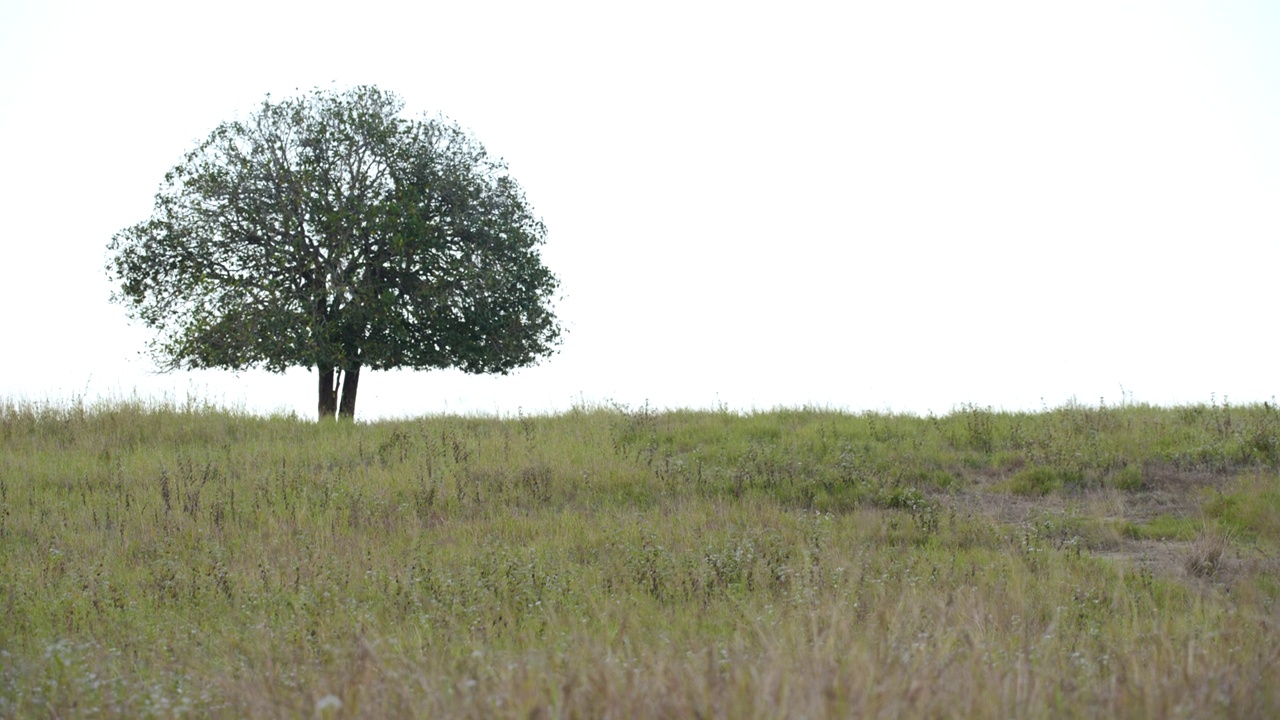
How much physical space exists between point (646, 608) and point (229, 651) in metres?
3.40

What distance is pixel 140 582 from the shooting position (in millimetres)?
10367

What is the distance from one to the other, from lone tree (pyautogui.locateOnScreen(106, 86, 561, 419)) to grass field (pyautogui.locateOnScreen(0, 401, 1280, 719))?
14.6ft

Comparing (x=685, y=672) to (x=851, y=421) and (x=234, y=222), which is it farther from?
(x=234, y=222)

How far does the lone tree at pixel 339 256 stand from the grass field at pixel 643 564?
4444 millimetres

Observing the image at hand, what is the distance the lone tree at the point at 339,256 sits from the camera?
24.0 meters

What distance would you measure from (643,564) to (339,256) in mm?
16580

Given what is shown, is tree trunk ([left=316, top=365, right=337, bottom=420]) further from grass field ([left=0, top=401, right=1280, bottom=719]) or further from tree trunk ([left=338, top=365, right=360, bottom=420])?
grass field ([left=0, top=401, right=1280, bottom=719])

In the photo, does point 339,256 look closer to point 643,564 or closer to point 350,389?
point 350,389

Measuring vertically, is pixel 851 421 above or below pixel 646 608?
above

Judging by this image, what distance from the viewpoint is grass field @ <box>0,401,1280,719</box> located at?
5000 millimetres

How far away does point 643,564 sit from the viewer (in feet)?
33.0

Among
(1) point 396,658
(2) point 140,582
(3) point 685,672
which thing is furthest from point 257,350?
(3) point 685,672

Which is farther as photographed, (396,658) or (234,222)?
(234,222)

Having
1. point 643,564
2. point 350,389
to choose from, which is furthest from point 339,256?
point 643,564
